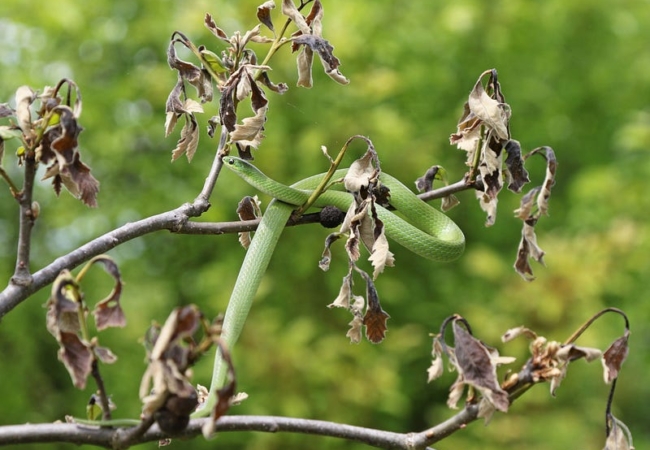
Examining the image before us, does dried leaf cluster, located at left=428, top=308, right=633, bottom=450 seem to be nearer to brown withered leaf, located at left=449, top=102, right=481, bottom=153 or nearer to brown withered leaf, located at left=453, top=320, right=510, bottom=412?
brown withered leaf, located at left=453, top=320, right=510, bottom=412

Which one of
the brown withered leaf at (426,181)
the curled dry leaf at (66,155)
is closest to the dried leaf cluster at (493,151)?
the brown withered leaf at (426,181)

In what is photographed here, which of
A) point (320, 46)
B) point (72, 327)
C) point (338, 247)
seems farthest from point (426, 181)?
point (338, 247)

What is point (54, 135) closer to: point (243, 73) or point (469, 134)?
point (243, 73)

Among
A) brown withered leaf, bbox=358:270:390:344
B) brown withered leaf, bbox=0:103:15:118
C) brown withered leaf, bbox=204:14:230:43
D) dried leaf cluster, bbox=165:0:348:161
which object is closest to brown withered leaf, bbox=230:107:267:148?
dried leaf cluster, bbox=165:0:348:161

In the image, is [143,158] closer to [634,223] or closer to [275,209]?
[634,223]

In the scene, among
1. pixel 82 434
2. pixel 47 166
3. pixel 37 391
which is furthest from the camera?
Answer: pixel 37 391

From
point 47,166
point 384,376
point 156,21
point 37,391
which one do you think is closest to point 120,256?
point 37,391

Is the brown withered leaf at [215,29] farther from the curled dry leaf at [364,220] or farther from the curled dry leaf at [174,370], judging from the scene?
the curled dry leaf at [174,370]
